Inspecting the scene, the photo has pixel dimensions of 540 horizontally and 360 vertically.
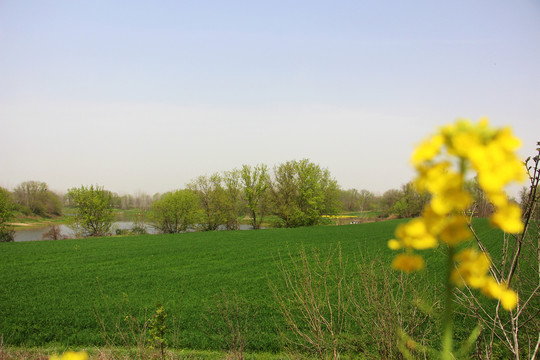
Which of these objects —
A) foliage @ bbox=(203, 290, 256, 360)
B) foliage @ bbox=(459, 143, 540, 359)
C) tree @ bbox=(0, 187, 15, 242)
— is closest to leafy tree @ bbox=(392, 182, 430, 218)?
foliage @ bbox=(459, 143, 540, 359)

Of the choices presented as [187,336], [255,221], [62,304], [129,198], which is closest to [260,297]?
[187,336]

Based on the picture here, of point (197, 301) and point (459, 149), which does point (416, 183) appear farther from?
point (197, 301)

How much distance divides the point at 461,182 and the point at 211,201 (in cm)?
4394

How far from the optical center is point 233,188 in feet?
149

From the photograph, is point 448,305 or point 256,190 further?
point 256,190

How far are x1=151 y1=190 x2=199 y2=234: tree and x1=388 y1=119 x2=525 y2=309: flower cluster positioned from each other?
42.7 metres

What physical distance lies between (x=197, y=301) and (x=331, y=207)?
35.8 m

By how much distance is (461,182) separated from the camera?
0.52m

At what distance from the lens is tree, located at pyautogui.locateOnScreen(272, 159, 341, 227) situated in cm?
4225

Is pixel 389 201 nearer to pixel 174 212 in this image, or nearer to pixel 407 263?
pixel 174 212

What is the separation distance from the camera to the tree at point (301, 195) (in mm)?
42250

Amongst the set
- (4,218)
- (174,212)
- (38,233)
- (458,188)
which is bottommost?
(38,233)

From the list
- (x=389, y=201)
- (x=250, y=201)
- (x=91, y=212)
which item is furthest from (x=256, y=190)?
(x=389, y=201)

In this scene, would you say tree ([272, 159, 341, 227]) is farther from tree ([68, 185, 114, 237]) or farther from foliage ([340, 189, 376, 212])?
foliage ([340, 189, 376, 212])
